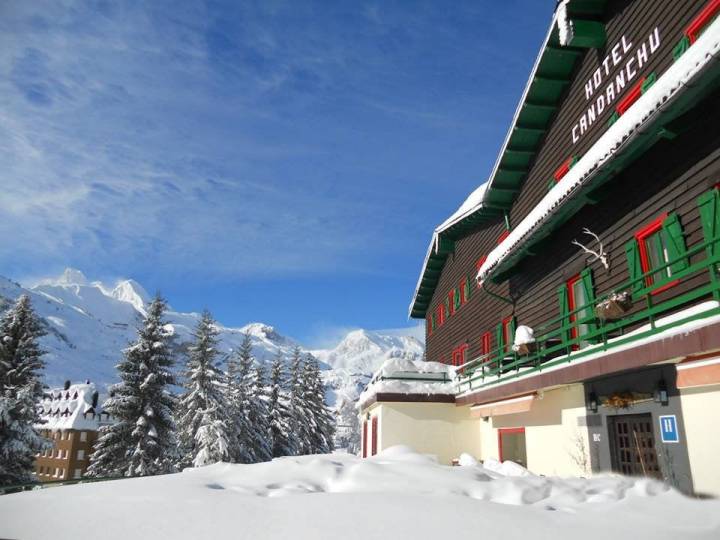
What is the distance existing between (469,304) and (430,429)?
5994mm

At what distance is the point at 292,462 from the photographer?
679 cm

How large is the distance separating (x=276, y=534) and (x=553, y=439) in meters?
9.60

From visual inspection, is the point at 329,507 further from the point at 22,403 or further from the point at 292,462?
the point at 22,403

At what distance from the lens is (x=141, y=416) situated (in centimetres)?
2761

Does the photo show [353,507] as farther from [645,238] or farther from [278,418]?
[278,418]

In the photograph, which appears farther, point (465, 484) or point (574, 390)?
point (574, 390)

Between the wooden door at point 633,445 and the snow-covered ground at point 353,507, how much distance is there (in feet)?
6.78

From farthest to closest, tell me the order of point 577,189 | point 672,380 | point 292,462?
point 577,189 < point 672,380 < point 292,462

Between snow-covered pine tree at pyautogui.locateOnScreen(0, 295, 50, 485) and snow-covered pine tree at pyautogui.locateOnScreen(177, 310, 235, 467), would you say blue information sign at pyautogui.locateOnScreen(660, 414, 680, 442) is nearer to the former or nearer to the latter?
snow-covered pine tree at pyautogui.locateOnScreen(177, 310, 235, 467)

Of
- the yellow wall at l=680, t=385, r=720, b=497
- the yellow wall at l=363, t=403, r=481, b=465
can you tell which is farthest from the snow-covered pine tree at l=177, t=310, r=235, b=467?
the yellow wall at l=680, t=385, r=720, b=497

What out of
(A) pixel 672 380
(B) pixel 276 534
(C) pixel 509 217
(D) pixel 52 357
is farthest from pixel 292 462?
(D) pixel 52 357

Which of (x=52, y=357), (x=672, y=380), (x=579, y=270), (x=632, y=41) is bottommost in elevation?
(x=672, y=380)

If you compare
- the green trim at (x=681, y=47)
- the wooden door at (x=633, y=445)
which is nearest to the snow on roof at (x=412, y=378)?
the wooden door at (x=633, y=445)

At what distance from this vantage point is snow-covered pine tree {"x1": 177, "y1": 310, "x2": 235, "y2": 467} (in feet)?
101
